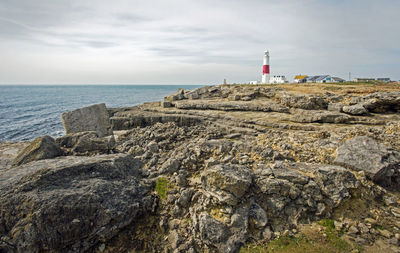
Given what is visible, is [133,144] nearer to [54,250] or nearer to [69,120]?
[69,120]

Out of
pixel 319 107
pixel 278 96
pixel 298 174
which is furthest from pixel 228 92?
pixel 298 174

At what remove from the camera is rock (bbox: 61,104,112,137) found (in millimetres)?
12195

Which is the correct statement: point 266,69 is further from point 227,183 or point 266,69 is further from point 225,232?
point 225,232

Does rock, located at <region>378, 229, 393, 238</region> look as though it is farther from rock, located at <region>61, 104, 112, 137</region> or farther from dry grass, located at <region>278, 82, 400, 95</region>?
dry grass, located at <region>278, 82, 400, 95</region>

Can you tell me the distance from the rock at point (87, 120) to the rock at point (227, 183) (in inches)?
361

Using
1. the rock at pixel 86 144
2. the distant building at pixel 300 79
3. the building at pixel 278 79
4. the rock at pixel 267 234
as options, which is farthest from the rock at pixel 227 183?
the distant building at pixel 300 79

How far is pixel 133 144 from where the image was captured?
12.2 metres

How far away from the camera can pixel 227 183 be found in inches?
225

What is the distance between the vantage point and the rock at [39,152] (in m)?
8.12

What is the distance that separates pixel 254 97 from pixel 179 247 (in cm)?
1674

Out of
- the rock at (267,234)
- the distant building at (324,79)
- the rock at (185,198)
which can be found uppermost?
the distant building at (324,79)

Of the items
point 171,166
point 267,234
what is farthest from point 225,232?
point 171,166

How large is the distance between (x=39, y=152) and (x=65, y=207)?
490 cm

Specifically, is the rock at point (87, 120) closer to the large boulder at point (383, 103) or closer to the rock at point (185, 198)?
the rock at point (185, 198)
